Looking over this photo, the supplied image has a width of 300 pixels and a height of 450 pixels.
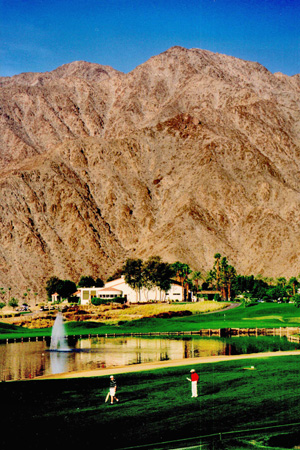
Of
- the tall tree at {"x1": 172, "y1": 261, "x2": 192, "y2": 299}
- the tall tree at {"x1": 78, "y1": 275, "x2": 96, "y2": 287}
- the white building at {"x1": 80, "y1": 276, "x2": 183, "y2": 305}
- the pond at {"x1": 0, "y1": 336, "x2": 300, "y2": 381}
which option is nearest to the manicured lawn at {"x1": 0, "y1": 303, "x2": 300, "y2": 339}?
the pond at {"x1": 0, "y1": 336, "x2": 300, "y2": 381}

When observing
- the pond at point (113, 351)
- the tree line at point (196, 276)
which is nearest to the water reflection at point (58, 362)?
the pond at point (113, 351)

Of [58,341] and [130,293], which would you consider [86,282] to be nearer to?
[130,293]

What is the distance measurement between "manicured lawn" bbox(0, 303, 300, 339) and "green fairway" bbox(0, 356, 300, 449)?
38.0 m

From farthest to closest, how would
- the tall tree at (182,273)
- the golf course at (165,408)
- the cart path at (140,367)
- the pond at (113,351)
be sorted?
the tall tree at (182,273)
the pond at (113,351)
the cart path at (140,367)
the golf course at (165,408)

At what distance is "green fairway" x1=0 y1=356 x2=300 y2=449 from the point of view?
24.1 m

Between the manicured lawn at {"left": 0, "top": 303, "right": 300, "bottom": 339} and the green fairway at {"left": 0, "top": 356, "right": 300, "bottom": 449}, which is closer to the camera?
the green fairway at {"left": 0, "top": 356, "right": 300, "bottom": 449}

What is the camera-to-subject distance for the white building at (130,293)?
135625 millimetres

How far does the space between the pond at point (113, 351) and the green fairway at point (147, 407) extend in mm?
9566

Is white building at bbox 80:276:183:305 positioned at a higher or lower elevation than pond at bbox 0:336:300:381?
higher

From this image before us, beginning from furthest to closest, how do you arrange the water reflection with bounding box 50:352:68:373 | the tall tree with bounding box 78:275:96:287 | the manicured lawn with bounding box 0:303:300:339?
the tall tree with bounding box 78:275:96:287, the manicured lawn with bounding box 0:303:300:339, the water reflection with bounding box 50:352:68:373

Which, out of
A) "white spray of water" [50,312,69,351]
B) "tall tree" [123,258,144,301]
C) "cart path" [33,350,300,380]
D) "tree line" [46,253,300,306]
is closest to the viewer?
"cart path" [33,350,300,380]

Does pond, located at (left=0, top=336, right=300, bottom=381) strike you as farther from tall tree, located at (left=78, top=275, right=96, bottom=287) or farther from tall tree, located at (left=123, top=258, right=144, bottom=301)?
tall tree, located at (left=78, top=275, right=96, bottom=287)

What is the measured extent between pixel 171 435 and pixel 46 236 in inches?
6597

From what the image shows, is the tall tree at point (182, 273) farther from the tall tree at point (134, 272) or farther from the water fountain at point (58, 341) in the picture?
the water fountain at point (58, 341)
